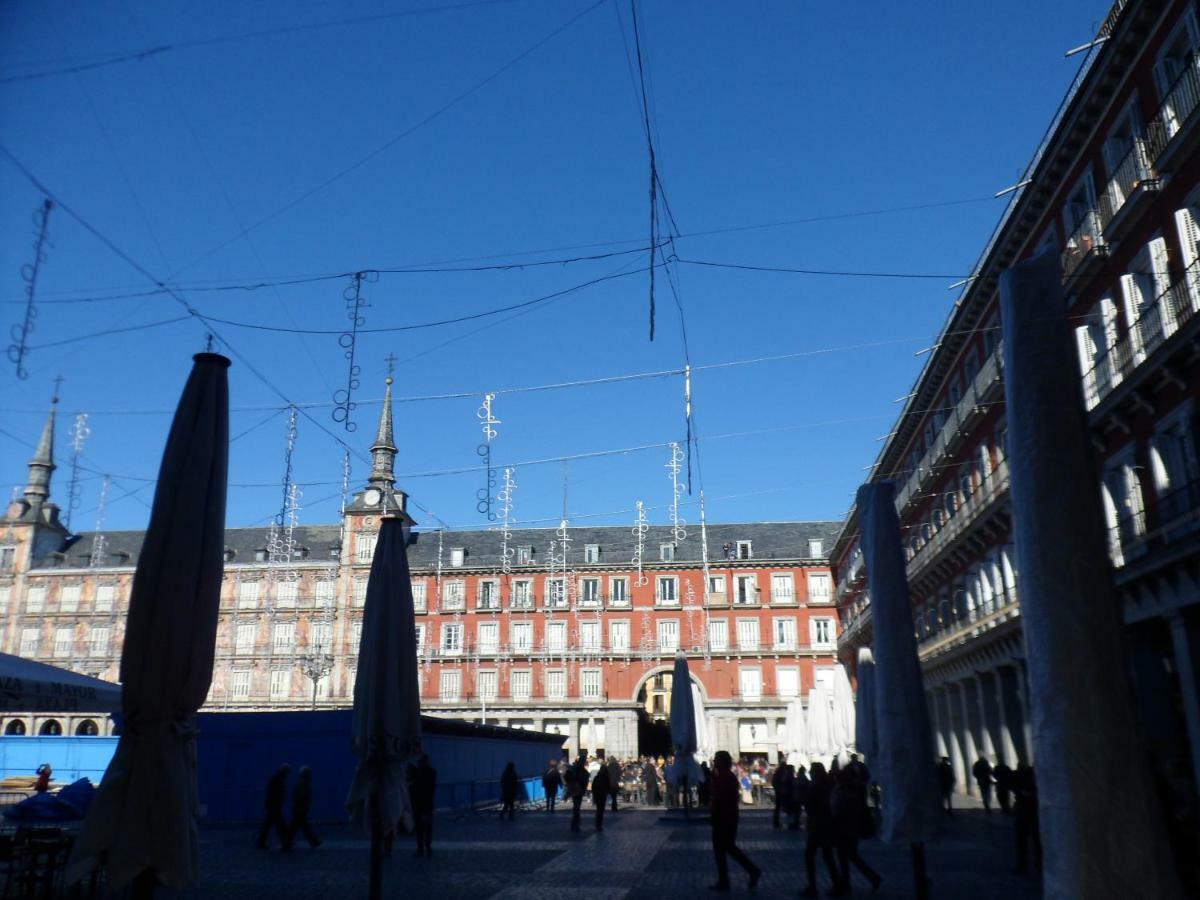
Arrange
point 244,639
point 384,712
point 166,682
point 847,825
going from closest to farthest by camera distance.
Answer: point 166,682
point 384,712
point 847,825
point 244,639

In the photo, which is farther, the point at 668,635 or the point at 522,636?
the point at 522,636

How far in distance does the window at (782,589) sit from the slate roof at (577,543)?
132cm

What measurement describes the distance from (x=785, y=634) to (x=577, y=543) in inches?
583

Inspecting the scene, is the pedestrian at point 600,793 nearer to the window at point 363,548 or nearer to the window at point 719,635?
the window at point 719,635

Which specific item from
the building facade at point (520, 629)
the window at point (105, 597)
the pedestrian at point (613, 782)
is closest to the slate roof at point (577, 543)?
the building facade at point (520, 629)

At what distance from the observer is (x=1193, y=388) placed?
15852 millimetres

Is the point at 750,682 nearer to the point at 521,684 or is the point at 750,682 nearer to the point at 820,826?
the point at 521,684

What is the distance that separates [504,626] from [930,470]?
3110cm

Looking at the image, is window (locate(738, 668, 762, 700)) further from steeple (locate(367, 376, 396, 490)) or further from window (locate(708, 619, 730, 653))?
steeple (locate(367, 376, 396, 490))

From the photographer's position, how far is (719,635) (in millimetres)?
55781

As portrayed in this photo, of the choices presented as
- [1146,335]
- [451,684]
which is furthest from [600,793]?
[451,684]

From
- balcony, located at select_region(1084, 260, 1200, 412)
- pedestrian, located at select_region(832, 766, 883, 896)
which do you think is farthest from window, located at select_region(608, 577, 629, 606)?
pedestrian, located at select_region(832, 766, 883, 896)

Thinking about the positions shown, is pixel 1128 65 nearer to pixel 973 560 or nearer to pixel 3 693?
pixel 973 560

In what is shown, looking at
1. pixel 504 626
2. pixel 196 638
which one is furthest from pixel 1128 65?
pixel 504 626
